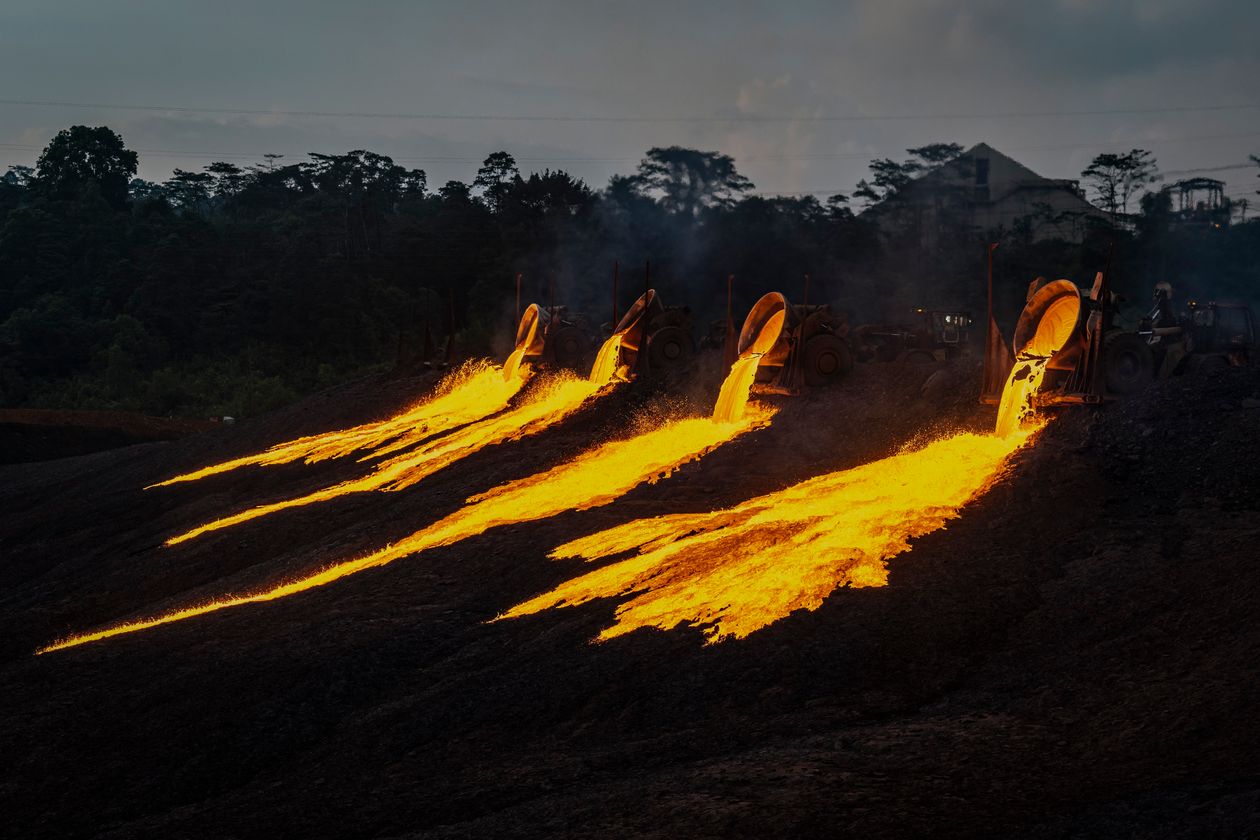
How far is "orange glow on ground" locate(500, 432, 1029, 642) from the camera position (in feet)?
50.0

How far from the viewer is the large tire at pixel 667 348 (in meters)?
36.5

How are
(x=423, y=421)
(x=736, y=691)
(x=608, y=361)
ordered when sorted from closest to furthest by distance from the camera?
(x=736, y=691) < (x=608, y=361) < (x=423, y=421)

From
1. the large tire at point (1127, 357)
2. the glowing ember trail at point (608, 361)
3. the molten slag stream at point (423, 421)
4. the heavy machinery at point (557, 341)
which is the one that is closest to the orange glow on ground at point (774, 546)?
the large tire at point (1127, 357)

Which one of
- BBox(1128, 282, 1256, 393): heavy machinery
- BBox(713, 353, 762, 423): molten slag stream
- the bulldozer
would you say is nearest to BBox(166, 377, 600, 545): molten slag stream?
BBox(713, 353, 762, 423): molten slag stream

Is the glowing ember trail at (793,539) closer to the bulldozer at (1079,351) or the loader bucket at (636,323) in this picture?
the bulldozer at (1079,351)

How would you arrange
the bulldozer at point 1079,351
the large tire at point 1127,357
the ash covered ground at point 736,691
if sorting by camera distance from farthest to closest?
the large tire at point 1127,357 → the bulldozer at point 1079,351 → the ash covered ground at point 736,691

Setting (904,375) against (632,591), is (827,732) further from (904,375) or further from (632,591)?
(904,375)

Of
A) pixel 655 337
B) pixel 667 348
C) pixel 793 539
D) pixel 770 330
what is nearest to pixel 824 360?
pixel 770 330

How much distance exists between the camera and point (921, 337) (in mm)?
38875

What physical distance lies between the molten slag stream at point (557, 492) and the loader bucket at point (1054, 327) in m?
6.55

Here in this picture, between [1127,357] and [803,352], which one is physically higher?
[803,352]

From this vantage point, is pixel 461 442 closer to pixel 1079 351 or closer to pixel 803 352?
pixel 803 352

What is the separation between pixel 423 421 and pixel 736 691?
28.2m

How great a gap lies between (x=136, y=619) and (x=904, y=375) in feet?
54.7
